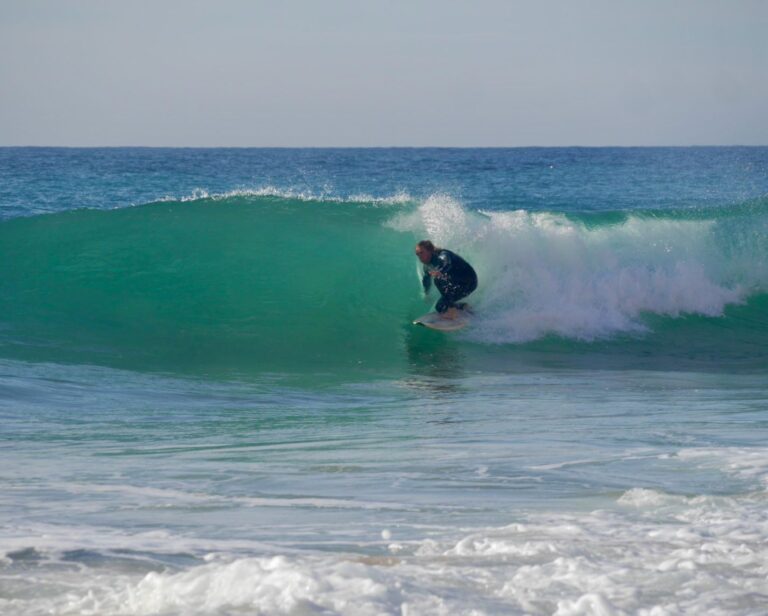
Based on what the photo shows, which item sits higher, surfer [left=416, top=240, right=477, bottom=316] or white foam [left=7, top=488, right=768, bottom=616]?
surfer [left=416, top=240, right=477, bottom=316]

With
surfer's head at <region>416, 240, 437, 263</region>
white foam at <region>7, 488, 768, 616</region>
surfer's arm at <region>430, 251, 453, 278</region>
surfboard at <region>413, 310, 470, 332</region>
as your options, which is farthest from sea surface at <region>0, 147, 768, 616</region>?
surfer's head at <region>416, 240, 437, 263</region>

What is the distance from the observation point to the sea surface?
3.76 m

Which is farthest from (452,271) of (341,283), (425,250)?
(341,283)

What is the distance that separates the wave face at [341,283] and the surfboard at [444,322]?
0.50 feet

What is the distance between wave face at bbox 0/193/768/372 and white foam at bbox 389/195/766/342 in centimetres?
3

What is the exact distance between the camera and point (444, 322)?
1188cm

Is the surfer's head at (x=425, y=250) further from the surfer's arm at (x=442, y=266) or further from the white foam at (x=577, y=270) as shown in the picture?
the white foam at (x=577, y=270)

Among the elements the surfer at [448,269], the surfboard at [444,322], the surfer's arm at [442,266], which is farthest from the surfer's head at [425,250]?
the surfboard at [444,322]

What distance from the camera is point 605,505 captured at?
467 cm

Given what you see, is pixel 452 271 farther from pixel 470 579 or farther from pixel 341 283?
pixel 470 579

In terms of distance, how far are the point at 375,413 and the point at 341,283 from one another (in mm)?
6076

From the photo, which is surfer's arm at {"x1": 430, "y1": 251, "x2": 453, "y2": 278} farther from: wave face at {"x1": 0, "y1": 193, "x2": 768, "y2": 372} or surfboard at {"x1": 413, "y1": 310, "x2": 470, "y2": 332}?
wave face at {"x1": 0, "y1": 193, "x2": 768, "y2": 372}

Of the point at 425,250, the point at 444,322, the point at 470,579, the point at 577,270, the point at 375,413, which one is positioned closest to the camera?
the point at 470,579

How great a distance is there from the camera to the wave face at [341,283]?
11.6 meters
